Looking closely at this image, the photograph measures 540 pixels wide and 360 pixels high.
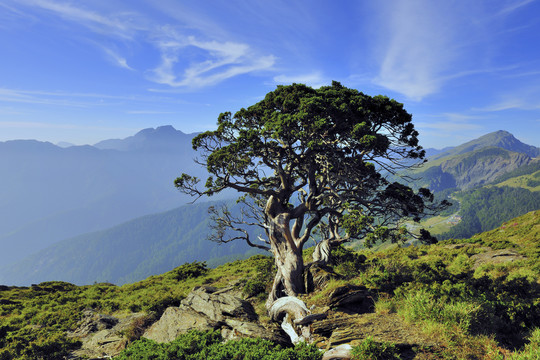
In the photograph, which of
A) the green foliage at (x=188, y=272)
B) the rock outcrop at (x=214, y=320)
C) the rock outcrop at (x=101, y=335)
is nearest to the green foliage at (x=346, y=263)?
the rock outcrop at (x=214, y=320)

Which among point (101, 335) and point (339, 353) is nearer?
point (339, 353)

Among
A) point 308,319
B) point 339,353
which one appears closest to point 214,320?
point 308,319

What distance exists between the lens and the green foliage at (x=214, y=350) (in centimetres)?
779

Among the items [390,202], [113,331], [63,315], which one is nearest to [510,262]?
[390,202]

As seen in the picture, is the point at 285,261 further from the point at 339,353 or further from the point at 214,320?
the point at 339,353

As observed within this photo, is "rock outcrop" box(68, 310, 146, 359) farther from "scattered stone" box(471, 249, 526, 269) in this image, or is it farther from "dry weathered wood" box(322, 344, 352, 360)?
"scattered stone" box(471, 249, 526, 269)

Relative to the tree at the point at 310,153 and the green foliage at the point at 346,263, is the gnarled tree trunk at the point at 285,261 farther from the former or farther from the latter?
the green foliage at the point at 346,263

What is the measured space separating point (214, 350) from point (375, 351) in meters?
5.07

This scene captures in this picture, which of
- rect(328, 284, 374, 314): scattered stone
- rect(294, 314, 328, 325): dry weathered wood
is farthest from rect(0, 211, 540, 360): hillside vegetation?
rect(294, 314, 328, 325): dry weathered wood

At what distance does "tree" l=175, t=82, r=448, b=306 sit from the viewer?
1567 cm

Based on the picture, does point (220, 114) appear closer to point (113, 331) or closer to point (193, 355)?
point (193, 355)

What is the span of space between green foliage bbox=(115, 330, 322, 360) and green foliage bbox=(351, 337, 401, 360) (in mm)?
1219

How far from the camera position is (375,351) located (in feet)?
24.4

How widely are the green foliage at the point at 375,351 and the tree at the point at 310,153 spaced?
8747mm
